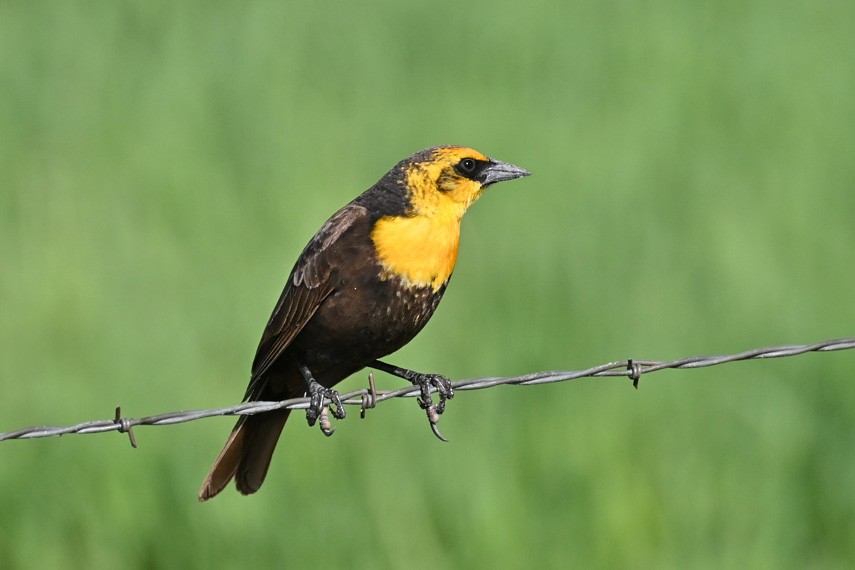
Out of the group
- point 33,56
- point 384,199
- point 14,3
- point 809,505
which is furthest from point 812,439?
point 14,3

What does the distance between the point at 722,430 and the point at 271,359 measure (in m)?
2.32

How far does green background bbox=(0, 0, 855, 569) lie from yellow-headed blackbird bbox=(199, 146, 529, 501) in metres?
0.84

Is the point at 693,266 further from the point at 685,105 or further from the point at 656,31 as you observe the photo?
the point at 656,31

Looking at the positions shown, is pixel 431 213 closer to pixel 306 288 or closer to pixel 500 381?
pixel 306 288

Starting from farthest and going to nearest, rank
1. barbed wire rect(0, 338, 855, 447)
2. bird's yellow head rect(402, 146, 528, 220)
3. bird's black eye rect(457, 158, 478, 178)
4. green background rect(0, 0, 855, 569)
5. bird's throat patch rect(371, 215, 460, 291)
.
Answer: green background rect(0, 0, 855, 569), bird's black eye rect(457, 158, 478, 178), bird's yellow head rect(402, 146, 528, 220), bird's throat patch rect(371, 215, 460, 291), barbed wire rect(0, 338, 855, 447)

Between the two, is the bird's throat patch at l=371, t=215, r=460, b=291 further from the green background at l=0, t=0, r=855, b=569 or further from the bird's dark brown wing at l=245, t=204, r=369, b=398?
the green background at l=0, t=0, r=855, b=569

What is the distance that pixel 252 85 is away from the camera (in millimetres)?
9148

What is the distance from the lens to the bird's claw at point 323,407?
4980 mm

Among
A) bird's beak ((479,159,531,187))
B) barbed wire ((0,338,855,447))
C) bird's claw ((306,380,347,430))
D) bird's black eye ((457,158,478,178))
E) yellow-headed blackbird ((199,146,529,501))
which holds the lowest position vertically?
barbed wire ((0,338,855,447))

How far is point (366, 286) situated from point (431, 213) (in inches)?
14.5

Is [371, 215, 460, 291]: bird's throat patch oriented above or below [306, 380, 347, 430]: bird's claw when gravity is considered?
above

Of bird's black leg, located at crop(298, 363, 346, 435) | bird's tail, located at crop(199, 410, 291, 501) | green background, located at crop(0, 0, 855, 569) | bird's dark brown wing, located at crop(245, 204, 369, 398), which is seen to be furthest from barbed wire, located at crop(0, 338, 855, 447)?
green background, located at crop(0, 0, 855, 569)

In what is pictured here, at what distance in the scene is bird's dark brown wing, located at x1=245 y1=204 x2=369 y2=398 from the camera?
498 cm

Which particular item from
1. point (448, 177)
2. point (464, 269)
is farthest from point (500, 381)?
point (464, 269)
